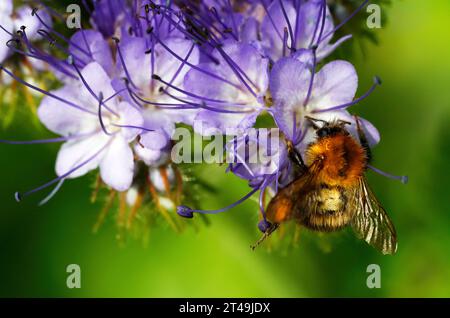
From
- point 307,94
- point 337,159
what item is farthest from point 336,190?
point 307,94

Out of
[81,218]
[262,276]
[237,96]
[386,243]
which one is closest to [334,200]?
[386,243]

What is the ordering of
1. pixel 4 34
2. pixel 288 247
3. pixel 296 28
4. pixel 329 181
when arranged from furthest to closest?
pixel 288 247, pixel 4 34, pixel 296 28, pixel 329 181

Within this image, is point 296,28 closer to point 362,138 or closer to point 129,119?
point 362,138

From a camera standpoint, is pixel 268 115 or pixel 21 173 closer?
pixel 268 115

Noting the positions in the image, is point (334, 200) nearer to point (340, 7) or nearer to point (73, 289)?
point (340, 7)

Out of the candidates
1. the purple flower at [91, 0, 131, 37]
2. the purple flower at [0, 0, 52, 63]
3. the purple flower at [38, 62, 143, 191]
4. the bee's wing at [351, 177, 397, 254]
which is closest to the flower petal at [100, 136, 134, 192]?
the purple flower at [38, 62, 143, 191]

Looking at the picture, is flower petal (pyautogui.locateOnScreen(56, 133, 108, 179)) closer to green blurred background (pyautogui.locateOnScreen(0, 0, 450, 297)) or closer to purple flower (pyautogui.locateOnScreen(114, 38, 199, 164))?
purple flower (pyautogui.locateOnScreen(114, 38, 199, 164))

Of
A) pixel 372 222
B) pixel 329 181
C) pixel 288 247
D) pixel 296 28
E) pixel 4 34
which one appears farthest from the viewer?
pixel 288 247

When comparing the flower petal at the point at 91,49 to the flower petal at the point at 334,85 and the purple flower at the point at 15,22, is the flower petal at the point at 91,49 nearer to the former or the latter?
the purple flower at the point at 15,22
